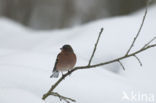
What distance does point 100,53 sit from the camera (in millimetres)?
2750

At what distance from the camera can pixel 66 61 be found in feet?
5.25

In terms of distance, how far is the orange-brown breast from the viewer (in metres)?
1.59

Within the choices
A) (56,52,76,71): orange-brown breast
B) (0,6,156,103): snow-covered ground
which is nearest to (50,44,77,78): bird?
(56,52,76,71): orange-brown breast

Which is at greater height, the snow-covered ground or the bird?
the bird

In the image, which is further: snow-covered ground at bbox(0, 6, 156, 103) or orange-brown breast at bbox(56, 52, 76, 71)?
snow-covered ground at bbox(0, 6, 156, 103)

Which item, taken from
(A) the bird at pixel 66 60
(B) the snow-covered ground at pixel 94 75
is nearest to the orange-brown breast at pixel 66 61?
(A) the bird at pixel 66 60

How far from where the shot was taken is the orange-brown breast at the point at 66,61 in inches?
62.8

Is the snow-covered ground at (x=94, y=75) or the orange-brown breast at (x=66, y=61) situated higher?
the orange-brown breast at (x=66, y=61)

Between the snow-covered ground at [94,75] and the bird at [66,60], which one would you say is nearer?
the bird at [66,60]

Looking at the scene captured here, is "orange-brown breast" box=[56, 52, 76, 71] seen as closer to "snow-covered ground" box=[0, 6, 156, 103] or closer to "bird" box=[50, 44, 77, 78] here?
"bird" box=[50, 44, 77, 78]

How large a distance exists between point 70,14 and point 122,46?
5987 mm

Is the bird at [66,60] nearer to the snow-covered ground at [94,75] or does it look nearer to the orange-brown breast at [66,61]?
the orange-brown breast at [66,61]

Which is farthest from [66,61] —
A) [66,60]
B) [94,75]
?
[94,75]

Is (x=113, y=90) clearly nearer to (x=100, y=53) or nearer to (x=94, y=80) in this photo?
(x=94, y=80)
